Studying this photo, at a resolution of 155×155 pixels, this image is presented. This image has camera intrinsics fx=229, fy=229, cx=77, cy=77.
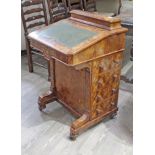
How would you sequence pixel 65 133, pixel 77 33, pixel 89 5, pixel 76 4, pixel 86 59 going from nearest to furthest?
pixel 86 59, pixel 77 33, pixel 65 133, pixel 76 4, pixel 89 5

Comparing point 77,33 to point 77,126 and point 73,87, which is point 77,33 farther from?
point 77,126

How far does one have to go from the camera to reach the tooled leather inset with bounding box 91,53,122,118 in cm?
185

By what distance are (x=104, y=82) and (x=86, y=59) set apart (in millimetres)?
352

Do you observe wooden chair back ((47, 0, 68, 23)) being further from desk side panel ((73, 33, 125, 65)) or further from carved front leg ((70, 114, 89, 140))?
carved front leg ((70, 114, 89, 140))

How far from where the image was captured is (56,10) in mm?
3141

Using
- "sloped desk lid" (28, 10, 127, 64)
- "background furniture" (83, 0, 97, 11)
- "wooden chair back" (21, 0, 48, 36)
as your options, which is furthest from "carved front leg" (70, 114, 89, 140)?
"background furniture" (83, 0, 97, 11)

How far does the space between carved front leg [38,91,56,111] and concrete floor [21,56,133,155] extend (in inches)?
2.6

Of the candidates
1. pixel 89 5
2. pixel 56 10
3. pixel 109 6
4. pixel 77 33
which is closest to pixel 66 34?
pixel 77 33

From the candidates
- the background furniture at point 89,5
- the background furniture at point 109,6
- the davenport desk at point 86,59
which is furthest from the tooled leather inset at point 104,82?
the background furniture at point 109,6

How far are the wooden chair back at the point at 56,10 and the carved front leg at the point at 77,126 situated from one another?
5.29ft
